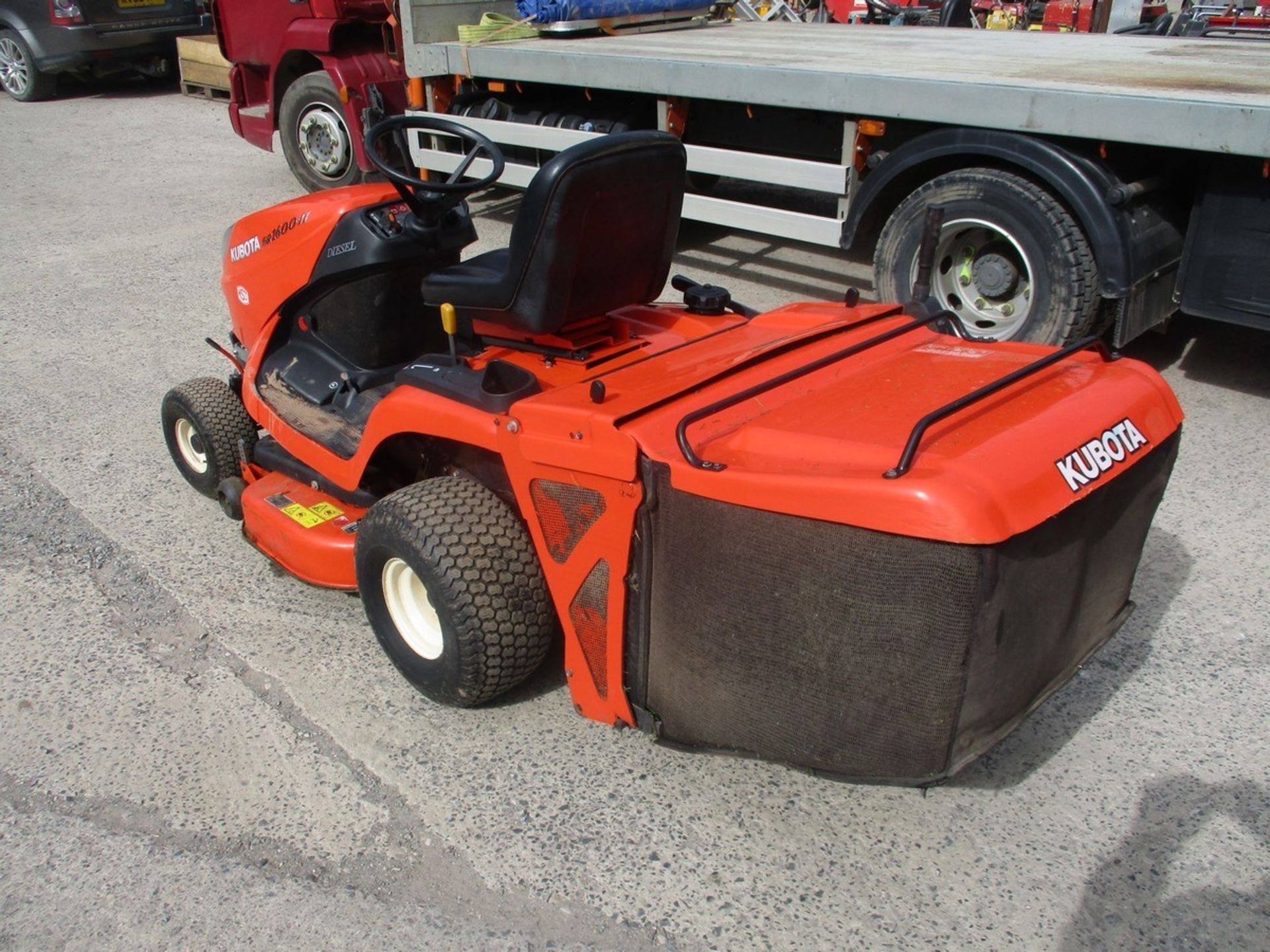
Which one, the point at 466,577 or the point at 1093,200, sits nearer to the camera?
the point at 466,577

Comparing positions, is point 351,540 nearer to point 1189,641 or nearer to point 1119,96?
point 1189,641

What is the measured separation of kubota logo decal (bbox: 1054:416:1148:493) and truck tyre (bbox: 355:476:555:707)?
1248mm

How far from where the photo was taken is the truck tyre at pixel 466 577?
2.60 m

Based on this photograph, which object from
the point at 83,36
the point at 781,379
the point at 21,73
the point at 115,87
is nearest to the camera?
the point at 781,379

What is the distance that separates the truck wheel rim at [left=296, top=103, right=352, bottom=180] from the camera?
799cm

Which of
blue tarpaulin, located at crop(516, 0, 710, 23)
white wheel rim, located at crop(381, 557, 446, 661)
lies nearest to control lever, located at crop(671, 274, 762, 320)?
white wheel rim, located at crop(381, 557, 446, 661)

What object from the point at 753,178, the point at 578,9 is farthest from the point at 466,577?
the point at 578,9

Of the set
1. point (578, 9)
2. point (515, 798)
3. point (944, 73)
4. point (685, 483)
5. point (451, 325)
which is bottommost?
point (515, 798)

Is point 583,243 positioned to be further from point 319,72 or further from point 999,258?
point 319,72

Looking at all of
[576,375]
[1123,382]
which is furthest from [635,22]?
[1123,382]

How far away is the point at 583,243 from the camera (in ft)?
8.98

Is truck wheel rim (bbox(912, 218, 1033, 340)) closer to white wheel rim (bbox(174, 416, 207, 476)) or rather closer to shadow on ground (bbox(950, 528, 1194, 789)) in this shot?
shadow on ground (bbox(950, 528, 1194, 789))

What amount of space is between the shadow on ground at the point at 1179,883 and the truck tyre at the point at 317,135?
23.4ft

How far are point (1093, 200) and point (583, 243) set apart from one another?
2611mm
